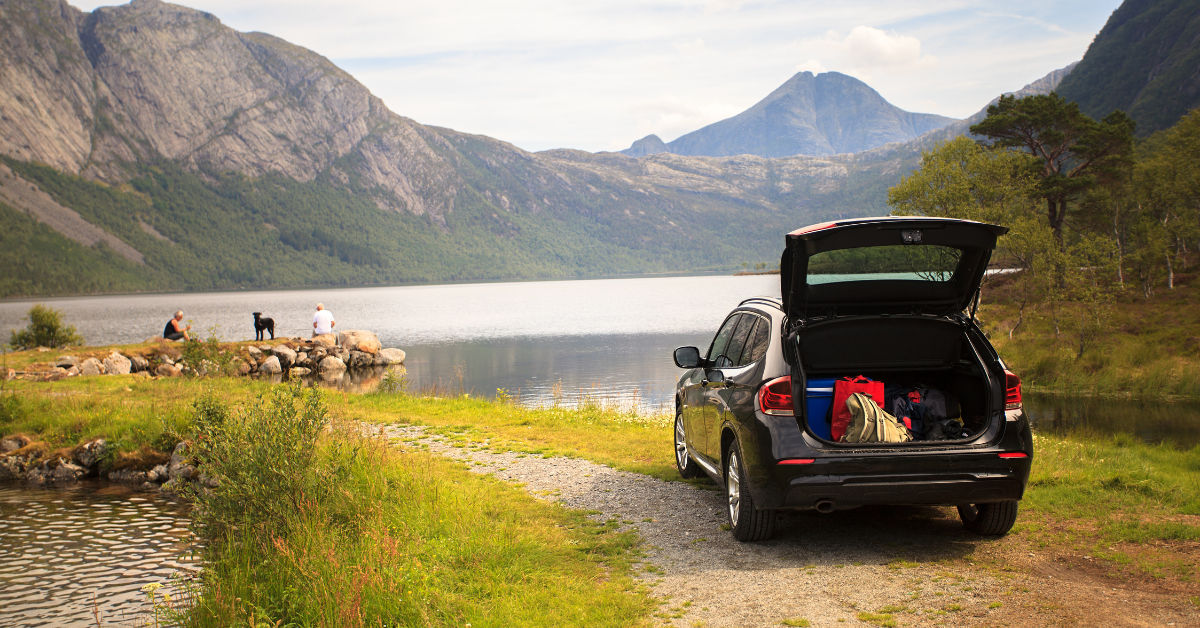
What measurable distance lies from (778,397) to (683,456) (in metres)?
3.94

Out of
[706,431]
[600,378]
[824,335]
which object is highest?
[824,335]

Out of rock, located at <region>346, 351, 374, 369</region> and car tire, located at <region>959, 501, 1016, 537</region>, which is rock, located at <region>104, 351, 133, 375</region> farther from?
car tire, located at <region>959, 501, 1016, 537</region>

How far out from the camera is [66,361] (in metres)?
26.6

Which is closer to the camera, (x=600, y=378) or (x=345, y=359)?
(x=600, y=378)

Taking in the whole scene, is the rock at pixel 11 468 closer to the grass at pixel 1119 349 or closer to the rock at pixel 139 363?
the rock at pixel 139 363

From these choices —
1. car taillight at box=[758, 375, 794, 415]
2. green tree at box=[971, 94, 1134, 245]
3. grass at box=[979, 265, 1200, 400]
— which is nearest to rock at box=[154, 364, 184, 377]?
car taillight at box=[758, 375, 794, 415]

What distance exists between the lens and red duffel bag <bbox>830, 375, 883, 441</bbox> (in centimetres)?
629

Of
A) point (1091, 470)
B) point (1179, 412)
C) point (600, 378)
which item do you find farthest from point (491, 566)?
point (600, 378)

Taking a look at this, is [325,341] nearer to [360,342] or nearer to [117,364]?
[360,342]

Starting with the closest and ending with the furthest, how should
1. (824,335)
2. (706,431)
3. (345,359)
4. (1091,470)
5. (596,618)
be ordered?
(596,618)
(824,335)
(706,431)
(1091,470)
(345,359)

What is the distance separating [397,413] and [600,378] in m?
16.5

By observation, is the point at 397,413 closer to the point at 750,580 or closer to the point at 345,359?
the point at 750,580

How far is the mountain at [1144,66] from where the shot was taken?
116m

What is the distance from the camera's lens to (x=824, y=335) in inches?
273
